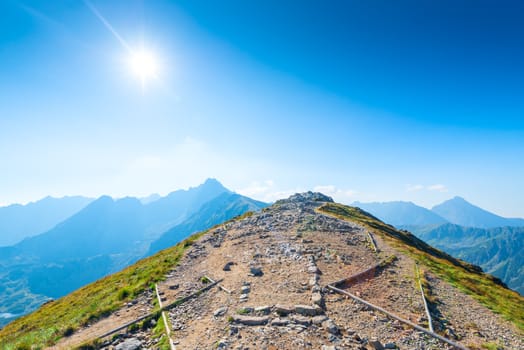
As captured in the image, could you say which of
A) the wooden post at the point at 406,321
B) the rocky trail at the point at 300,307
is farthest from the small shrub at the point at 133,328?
the wooden post at the point at 406,321

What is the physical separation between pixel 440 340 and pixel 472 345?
6.15 feet

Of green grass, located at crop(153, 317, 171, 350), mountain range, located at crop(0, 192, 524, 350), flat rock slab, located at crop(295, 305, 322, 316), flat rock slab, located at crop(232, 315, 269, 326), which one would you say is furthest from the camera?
flat rock slab, located at crop(295, 305, 322, 316)

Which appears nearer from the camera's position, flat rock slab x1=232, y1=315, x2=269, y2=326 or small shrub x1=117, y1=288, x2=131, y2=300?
flat rock slab x1=232, y1=315, x2=269, y2=326

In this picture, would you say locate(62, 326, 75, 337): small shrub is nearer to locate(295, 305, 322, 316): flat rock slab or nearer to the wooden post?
locate(295, 305, 322, 316): flat rock slab

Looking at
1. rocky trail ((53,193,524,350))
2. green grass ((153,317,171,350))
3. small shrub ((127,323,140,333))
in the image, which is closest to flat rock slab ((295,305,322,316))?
rocky trail ((53,193,524,350))

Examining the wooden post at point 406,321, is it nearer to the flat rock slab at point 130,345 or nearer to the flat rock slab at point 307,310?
the flat rock slab at point 307,310

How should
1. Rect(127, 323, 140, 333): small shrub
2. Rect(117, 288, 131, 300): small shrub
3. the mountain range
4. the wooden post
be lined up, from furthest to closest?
Rect(117, 288, 131, 300): small shrub < Rect(127, 323, 140, 333): small shrub < the mountain range < the wooden post

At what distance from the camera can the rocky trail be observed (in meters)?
12.1

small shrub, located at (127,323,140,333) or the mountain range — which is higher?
the mountain range

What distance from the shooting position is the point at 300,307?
13977mm

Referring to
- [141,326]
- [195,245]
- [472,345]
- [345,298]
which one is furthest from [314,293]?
[195,245]

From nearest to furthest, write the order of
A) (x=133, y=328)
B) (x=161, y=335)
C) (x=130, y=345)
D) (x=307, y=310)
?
1. (x=130, y=345)
2. (x=161, y=335)
3. (x=307, y=310)
4. (x=133, y=328)

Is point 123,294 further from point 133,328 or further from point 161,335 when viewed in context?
point 161,335

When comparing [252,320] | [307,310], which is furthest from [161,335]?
[307,310]
